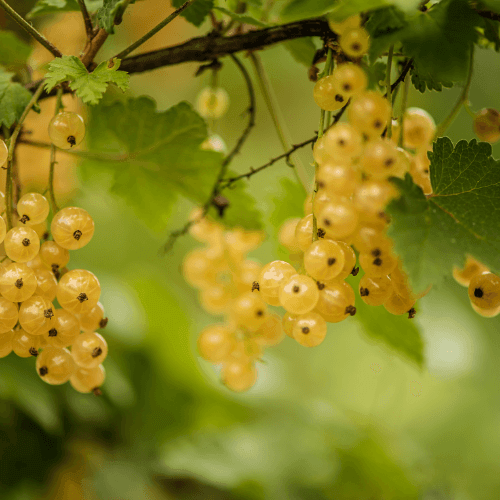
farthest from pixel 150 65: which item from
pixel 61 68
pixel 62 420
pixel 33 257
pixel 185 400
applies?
pixel 185 400

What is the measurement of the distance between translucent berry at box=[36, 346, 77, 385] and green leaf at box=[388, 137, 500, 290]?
32 centimetres

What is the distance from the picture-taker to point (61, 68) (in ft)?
1.22

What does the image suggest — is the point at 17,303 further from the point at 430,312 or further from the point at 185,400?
the point at 430,312

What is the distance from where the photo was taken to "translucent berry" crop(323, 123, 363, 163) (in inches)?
12.4

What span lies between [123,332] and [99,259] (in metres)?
0.39

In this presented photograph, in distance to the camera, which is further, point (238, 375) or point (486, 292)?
point (238, 375)

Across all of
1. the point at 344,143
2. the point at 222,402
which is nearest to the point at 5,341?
the point at 344,143

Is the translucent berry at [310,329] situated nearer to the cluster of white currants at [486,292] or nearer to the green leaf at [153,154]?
the cluster of white currants at [486,292]

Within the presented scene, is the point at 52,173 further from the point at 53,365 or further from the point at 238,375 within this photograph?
the point at 238,375

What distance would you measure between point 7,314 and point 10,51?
37 centimetres

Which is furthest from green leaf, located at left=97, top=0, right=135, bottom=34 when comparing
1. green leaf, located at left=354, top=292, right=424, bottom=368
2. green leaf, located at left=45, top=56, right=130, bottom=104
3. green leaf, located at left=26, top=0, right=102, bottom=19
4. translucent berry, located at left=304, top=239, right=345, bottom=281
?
green leaf, located at left=354, top=292, right=424, bottom=368

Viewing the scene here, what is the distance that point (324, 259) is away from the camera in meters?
0.34

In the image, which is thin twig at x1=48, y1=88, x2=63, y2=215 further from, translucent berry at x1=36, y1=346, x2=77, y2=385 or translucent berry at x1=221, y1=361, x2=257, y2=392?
translucent berry at x1=221, y1=361, x2=257, y2=392

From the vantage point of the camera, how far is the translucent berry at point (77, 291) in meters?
0.40
